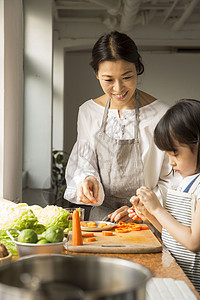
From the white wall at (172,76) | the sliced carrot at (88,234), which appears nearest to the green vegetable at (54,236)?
the sliced carrot at (88,234)

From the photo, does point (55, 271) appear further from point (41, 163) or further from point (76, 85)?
point (76, 85)

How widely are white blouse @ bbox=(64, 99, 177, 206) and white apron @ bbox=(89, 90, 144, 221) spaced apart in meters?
0.03

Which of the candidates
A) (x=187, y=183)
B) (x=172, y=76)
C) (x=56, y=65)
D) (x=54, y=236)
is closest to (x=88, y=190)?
(x=187, y=183)

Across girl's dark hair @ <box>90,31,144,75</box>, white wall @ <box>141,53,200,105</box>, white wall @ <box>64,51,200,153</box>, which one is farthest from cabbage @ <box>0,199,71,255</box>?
white wall @ <box>141,53,200,105</box>

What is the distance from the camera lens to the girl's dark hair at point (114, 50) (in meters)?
2.30

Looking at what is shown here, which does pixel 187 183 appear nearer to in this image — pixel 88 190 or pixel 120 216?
pixel 120 216

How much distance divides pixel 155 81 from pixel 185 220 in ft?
21.6

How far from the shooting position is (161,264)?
1.51 metres

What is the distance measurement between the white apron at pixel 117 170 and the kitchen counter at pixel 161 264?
2.51 ft

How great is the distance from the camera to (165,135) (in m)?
1.82

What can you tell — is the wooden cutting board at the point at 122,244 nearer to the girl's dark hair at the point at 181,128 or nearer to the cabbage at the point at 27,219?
the cabbage at the point at 27,219

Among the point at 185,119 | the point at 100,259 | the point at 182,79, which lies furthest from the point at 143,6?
the point at 100,259

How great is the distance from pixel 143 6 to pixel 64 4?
106cm

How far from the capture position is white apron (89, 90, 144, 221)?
2475mm
